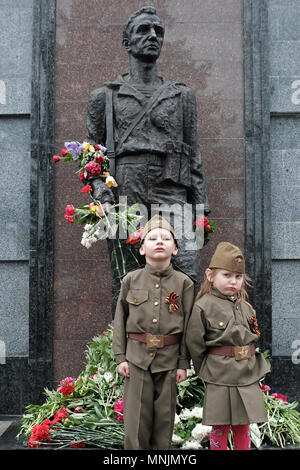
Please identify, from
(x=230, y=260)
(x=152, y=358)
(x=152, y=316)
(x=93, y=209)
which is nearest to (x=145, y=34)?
(x=93, y=209)

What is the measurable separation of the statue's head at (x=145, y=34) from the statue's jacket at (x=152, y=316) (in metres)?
2.33

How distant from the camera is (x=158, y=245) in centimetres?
352

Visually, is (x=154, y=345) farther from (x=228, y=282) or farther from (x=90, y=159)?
(x=90, y=159)

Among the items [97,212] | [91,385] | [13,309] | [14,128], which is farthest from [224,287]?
[14,128]

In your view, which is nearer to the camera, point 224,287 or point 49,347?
point 224,287

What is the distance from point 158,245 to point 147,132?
1747 millimetres

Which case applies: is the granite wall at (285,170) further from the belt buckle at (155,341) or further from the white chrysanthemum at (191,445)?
the belt buckle at (155,341)

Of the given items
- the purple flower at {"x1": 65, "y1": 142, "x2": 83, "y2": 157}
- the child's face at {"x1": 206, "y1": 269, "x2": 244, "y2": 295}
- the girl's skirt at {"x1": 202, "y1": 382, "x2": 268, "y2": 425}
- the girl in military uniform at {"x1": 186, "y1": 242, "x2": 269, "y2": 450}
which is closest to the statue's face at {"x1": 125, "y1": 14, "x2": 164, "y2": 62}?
the purple flower at {"x1": 65, "y1": 142, "x2": 83, "y2": 157}

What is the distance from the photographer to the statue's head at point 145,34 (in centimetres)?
490

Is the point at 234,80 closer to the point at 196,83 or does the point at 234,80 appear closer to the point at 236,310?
the point at 196,83
